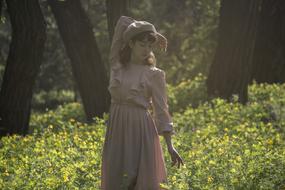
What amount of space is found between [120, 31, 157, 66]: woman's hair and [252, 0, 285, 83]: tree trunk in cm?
1276

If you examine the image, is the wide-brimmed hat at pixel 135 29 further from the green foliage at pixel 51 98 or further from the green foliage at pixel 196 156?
the green foliage at pixel 51 98

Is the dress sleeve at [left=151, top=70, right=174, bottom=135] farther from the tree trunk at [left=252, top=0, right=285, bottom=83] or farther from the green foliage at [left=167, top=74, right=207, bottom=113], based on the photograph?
the tree trunk at [left=252, top=0, right=285, bottom=83]

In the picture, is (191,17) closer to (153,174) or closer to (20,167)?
(20,167)

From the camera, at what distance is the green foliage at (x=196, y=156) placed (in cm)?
765

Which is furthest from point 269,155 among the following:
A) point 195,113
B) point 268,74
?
point 268,74

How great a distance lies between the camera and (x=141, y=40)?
6.52 metres

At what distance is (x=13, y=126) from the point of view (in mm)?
13930

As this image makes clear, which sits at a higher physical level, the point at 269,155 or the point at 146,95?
the point at 146,95

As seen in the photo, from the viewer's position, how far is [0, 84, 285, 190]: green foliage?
7.65 meters

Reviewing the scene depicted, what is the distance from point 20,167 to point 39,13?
4310 mm

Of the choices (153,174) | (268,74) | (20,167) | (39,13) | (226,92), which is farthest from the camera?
(268,74)

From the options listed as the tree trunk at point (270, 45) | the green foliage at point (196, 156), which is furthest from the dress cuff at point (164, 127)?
the tree trunk at point (270, 45)

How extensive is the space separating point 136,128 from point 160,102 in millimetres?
318

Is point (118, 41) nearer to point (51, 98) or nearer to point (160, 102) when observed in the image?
point (160, 102)
